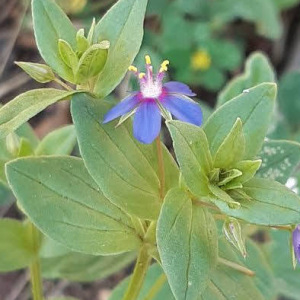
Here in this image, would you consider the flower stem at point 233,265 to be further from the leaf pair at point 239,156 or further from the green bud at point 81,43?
the green bud at point 81,43

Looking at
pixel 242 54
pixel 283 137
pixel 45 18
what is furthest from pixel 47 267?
pixel 242 54

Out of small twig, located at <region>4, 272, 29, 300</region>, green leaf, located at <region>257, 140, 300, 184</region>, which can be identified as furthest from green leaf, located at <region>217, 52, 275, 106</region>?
small twig, located at <region>4, 272, 29, 300</region>

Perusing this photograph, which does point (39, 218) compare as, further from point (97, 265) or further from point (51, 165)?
point (97, 265)

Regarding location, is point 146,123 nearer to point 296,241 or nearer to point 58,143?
point 296,241

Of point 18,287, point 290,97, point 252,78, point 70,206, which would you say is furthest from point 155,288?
point 290,97

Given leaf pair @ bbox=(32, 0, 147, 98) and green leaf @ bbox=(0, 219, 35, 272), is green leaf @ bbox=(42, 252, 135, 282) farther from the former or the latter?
Result: leaf pair @ bbox=(32, 0, 147, 98)

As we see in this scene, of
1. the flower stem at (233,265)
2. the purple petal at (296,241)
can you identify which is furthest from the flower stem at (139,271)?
the purple petal at (296,241)
